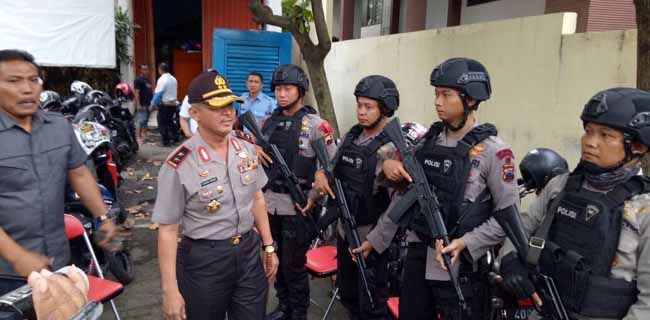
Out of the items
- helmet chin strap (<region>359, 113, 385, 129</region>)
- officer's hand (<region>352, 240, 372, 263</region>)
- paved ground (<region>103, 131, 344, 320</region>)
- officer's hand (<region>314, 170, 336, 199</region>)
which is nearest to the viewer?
officer's hand (<region>352, 240, 372, 263</region>)

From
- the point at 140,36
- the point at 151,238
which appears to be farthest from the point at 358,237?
the point at 140,36

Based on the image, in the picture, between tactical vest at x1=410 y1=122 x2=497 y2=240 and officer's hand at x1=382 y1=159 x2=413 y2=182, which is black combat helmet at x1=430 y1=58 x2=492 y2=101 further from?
officer's hand at x1=382 y1=159 x2=413 y2=182

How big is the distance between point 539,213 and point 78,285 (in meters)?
1.87

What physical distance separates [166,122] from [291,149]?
7653 millimetres

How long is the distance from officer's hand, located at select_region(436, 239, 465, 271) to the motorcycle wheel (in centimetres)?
263

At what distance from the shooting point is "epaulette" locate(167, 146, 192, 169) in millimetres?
2131

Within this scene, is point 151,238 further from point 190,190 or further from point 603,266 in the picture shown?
point 603,266

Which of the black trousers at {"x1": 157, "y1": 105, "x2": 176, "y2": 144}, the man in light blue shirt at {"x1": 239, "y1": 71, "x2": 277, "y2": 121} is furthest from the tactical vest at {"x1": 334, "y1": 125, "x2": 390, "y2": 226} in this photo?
the black trousers at {"x1": 157, "y1": 105, "x2": 176, "y2": 144}

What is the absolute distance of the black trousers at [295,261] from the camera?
3.40 meters

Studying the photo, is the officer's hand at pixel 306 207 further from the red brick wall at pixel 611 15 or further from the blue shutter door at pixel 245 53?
the blue shutter door at pixel 245 53

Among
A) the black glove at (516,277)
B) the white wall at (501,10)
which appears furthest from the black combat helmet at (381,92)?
the white wall at (501,10)

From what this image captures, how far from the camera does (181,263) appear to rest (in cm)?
228

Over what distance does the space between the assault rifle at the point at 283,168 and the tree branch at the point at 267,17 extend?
296 centimetres

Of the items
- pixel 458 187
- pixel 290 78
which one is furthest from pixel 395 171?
pixel 290 78
